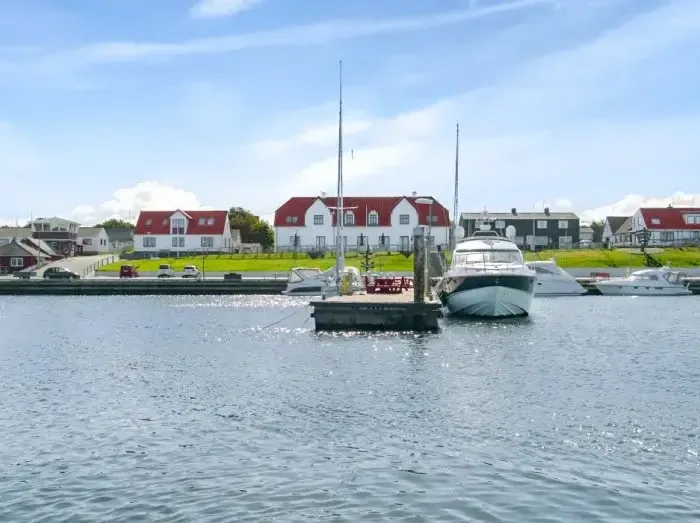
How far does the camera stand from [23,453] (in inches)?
721

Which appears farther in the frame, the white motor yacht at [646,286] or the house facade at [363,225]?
the house facade at [363,225]

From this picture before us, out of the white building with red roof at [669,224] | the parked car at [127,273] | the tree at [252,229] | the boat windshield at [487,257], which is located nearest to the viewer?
the boat windshield at [487,257]

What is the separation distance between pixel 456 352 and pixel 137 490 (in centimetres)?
2125

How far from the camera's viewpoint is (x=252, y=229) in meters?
156

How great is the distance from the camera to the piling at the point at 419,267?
41347 millimetres

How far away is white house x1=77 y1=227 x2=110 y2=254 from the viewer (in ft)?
493

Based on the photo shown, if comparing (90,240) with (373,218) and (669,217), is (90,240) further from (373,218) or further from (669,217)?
(669,217)

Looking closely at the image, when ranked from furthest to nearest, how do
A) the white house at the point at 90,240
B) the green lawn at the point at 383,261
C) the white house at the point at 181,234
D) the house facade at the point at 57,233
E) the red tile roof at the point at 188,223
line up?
the white house at the point at 90,240, the house facade at the point at 57,233, the red tile roof at the point at 188,223, the white house at the point at 181,234, the green lawn at the point at 383,261

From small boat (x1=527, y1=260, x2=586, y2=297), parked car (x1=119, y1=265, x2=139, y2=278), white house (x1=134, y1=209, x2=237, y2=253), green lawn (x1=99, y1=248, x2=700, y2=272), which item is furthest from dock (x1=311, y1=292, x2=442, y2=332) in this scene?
white house (x1=134, y1=209, x2=237, y2=253)

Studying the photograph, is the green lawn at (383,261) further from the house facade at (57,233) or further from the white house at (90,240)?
the white house at (90,240)

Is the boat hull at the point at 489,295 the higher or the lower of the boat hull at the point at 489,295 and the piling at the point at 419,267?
the lower

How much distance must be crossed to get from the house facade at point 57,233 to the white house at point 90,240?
515cm

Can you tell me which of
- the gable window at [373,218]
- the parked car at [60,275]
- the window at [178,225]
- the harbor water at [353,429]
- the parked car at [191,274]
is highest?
the gable window at [373,218]

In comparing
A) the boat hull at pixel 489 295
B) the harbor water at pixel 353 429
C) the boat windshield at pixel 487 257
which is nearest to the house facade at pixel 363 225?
the boat windshield at pixel 487 257
